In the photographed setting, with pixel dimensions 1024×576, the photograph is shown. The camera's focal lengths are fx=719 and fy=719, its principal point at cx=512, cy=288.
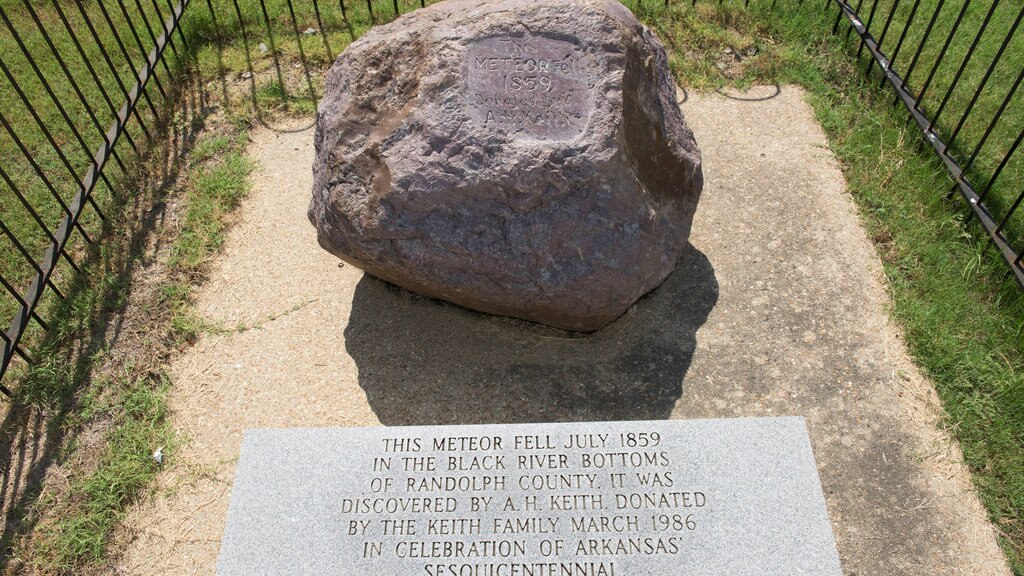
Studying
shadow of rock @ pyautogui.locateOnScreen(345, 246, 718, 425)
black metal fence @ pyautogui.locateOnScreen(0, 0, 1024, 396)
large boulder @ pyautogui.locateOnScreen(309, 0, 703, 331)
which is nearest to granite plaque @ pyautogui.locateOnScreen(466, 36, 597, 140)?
large boulder @ pyautogui.locateOnScreen(309, 0, 703, 331)

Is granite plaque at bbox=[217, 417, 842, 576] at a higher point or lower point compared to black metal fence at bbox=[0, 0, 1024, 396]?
higher

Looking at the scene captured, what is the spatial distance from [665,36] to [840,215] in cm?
224

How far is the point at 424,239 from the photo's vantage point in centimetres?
309

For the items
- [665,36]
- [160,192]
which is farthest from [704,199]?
[160,192]

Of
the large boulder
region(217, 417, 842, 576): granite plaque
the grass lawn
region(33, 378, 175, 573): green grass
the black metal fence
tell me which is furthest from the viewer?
the black metal fence

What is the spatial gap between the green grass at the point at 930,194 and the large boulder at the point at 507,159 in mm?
1675

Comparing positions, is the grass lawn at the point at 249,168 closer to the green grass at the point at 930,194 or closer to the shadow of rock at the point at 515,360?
the green grass at the point at 930,194

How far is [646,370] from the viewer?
359 centimetres

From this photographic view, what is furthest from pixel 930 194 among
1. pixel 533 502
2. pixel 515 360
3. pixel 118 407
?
pixel 118 407

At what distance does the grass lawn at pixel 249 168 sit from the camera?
339 centimetres

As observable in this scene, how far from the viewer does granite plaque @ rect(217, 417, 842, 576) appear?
226cm

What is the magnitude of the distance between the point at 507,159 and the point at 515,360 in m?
1.15

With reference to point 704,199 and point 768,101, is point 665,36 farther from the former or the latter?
point 704,199

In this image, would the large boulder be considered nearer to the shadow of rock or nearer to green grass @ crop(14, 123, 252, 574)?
the shadow of rock
